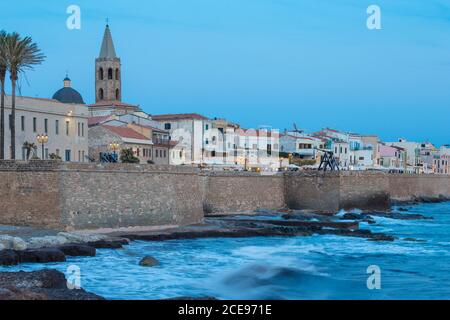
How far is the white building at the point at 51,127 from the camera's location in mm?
42844

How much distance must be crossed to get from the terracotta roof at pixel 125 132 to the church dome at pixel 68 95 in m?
11.9

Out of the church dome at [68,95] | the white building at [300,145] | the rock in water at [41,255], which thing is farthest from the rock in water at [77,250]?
the white building at [300,145]

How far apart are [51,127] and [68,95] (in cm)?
2865

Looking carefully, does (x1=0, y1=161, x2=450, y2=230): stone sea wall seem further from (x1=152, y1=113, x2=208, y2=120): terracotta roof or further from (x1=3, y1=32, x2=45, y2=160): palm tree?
(x1=152, y1=113, x2=208, y2=120): terracotta roof

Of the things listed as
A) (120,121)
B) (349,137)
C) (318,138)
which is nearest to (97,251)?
(120,121)

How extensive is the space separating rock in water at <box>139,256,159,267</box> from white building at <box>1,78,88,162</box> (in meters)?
19.7

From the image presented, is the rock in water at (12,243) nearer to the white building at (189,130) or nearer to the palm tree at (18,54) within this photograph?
the palm tree at (18,54)

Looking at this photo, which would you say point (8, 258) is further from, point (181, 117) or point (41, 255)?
point (181, 117)

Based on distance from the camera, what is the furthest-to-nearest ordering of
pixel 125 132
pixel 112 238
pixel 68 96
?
pixel 68 96
pixel 125 132
pixel 112 238

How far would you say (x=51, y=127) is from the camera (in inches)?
1809

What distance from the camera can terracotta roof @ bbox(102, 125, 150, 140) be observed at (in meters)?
59.1

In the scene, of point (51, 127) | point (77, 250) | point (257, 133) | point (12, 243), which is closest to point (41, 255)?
point (12, 243)

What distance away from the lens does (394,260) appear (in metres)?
29.9

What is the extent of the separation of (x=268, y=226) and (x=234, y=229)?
3275 millimetres
